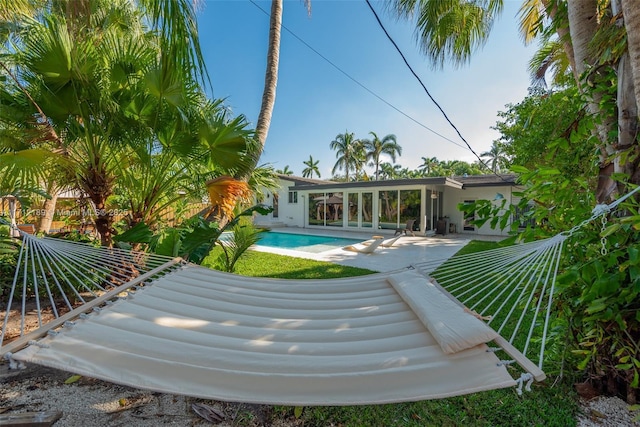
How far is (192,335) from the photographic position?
1718mm

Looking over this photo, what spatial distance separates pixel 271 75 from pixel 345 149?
28583 millimetres

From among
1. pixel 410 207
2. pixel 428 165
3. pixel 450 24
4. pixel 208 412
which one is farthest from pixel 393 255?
pixel 428 165

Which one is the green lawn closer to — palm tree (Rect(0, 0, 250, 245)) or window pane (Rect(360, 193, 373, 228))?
palm tree (Rect(0, 0, 250, 245))

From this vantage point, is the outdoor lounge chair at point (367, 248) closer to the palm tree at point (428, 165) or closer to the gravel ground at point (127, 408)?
the gravel ground at point (127, 408)

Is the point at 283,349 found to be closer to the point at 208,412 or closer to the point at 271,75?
the point at 208,412

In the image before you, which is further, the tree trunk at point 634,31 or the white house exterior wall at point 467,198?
the white house exterior wall at point 467,198

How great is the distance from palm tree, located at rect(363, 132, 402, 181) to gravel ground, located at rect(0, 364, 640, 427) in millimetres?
32423

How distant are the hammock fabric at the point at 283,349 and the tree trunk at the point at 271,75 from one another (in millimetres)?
3856

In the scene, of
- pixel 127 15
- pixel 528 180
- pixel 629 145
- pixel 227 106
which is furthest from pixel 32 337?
pixel 127 15

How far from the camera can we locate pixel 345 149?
110ft

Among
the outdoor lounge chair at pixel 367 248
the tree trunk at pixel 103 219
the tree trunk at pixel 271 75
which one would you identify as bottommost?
the outdoor lounge chair at pixel 367 248

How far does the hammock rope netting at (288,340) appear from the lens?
4.47ft

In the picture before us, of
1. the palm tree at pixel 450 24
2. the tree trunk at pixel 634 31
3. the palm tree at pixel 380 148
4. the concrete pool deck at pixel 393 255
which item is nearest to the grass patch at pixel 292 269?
the concrete pool deck at pixel 393 255

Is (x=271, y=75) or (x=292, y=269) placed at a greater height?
(x=271, y=75)
